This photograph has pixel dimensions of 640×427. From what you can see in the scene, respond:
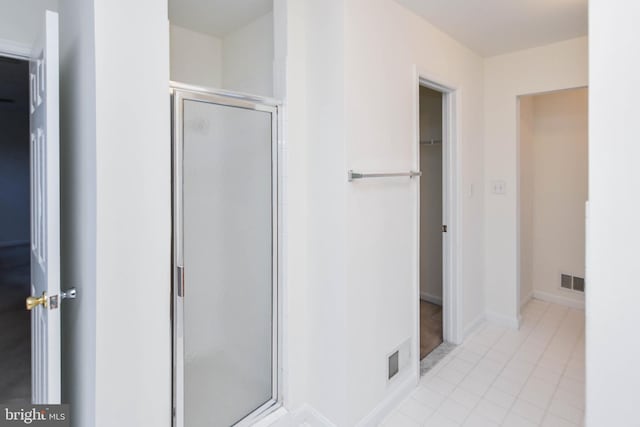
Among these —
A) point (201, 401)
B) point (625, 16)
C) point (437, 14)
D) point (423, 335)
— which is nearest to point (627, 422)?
point (625, 16)

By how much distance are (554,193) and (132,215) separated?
3.85 meters

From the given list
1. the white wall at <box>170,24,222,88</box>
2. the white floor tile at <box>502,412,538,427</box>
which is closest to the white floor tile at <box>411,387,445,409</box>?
the white floor tile at <box>502,412,538,427</box>

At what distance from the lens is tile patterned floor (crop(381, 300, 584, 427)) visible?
6.42ft

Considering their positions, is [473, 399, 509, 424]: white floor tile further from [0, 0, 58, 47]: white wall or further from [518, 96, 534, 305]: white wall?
[0, 0, 58, 47]: white wall

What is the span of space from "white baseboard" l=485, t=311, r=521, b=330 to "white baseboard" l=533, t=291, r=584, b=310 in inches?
31.8

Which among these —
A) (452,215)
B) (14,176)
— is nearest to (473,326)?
(452,215)

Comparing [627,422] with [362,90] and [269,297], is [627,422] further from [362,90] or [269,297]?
[362,90]

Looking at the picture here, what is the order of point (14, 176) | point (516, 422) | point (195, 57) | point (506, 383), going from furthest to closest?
1. point (14, 176)
2. point (195, 57)
3. point (506, 383)
4. point (516, 422)

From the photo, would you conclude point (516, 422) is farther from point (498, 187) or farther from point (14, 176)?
point (14, 176)

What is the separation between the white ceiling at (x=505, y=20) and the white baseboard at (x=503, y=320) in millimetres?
2288

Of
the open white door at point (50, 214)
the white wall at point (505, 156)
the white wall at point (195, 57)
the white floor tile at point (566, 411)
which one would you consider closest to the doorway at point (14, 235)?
the open white door at point (50, 214)

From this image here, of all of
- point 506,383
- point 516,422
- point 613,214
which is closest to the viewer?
point 613,214

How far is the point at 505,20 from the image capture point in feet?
Answer: 7.64

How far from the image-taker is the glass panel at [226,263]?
150 cm
